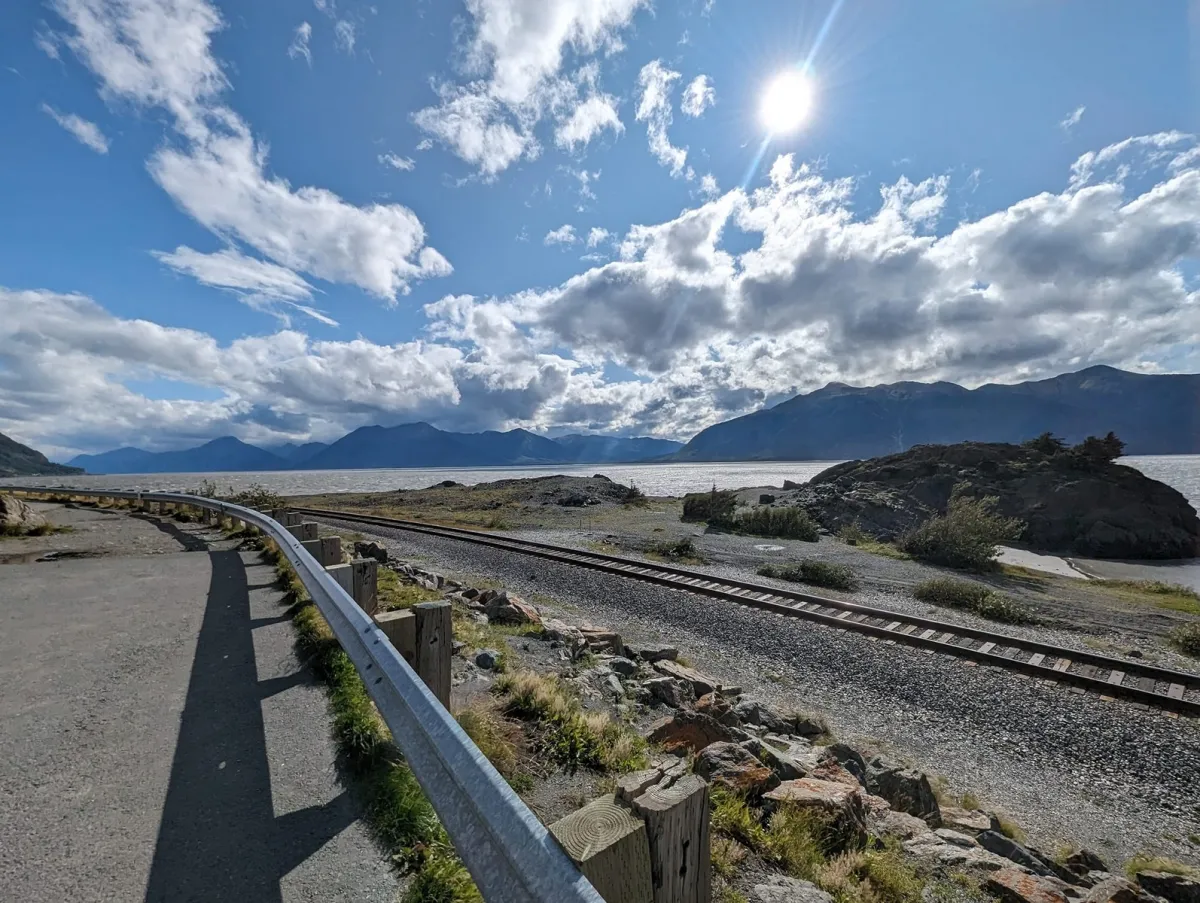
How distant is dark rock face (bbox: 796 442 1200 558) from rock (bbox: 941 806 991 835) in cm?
2553

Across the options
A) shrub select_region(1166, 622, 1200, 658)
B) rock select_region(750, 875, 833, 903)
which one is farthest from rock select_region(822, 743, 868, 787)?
shrub select_region(1166, 622, 1200, 658)

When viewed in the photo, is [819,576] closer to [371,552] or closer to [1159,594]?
[371,552]

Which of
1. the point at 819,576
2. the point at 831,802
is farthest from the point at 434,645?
the point at 819,576

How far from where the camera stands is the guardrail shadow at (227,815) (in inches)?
90.4

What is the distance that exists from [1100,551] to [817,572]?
2655 centimetres

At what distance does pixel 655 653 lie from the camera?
8367 mm

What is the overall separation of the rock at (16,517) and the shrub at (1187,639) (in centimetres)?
2491

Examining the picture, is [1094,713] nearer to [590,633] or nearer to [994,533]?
[590,633]

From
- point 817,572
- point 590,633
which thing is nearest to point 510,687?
point 590,633

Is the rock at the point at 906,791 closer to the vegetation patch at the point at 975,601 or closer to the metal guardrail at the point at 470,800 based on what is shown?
the metal guardrail at the point at 470,800

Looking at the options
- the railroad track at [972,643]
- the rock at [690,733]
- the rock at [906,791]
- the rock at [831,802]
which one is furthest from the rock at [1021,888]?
the railroad track at [972,643]

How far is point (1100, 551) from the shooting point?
30.2m

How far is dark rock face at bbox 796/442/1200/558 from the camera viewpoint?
30.5m

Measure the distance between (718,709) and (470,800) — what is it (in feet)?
16.3
